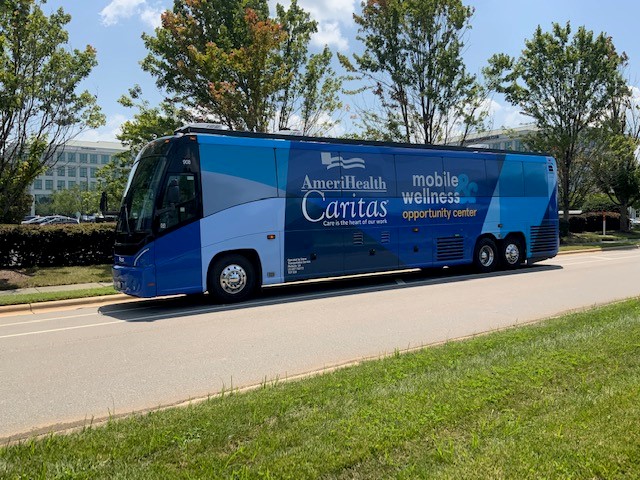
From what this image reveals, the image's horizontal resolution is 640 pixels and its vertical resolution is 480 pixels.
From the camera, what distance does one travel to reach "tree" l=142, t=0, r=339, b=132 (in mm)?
17828

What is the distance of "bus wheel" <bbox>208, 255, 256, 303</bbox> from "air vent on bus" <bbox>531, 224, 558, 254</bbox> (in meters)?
9.88

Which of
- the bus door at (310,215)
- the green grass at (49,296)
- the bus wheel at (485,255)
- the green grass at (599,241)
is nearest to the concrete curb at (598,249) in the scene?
the green grass at (599,241)

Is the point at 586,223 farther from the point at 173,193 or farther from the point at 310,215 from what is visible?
the point at 173,193

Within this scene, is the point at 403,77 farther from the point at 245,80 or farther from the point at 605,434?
the point at 605,434

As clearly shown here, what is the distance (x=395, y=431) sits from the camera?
12.0ft

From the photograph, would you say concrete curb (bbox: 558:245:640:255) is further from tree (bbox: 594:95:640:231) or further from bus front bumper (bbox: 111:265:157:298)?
bus front bumper (bbox: 111:265:157:298)

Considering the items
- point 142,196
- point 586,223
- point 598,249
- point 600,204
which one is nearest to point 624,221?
point 586,223

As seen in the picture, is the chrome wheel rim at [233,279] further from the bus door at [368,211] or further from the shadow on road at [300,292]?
the bus door at [368,211]

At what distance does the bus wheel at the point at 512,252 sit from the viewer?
16.2m

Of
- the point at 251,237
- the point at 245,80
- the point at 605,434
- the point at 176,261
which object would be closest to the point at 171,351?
the point at 176,261

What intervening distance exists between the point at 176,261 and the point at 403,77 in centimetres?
1745

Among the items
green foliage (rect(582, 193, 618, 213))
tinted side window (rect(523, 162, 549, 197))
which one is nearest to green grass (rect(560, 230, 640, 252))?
tinted side window (rect(523, 162, 549, 197))

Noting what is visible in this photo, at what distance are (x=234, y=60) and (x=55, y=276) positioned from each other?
882cm

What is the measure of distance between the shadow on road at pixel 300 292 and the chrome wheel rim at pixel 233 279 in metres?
0.36
